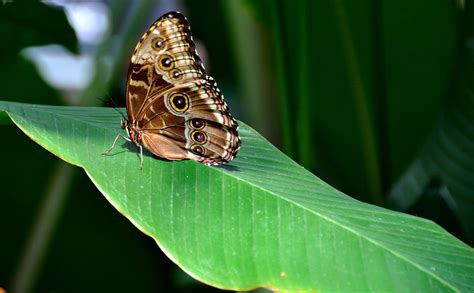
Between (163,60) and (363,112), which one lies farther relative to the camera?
(363,112)

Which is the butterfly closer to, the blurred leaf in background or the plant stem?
the blurred leaf in background

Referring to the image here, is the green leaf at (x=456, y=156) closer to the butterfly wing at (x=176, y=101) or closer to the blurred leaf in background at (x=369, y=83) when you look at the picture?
the blurred leaf in background at (x=369, y=83)

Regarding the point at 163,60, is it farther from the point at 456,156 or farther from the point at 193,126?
the point at 456,156

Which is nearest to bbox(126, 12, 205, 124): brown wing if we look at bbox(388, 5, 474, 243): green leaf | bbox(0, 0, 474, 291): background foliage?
bbox(0, 0, 474, 291): background foliage

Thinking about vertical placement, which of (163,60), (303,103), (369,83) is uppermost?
(163,60)

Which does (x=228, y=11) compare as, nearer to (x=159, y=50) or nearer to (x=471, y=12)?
(x=471, y=12)

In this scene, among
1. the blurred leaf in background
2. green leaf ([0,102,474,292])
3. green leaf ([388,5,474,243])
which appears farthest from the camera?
the blurred leaf in background

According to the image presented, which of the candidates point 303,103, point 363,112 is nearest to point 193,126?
point 303,103
